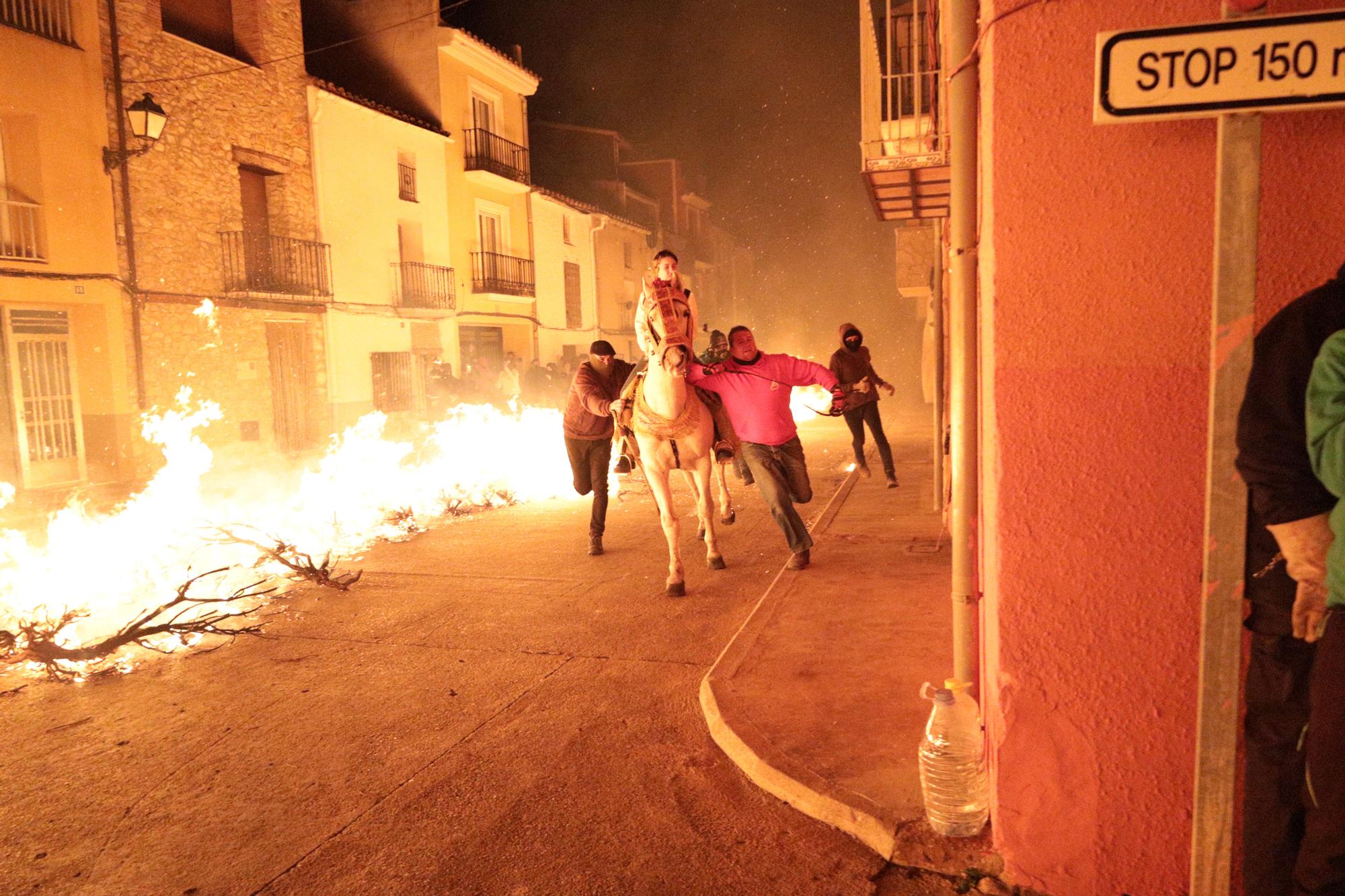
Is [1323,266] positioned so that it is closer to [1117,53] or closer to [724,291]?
[1117,53]

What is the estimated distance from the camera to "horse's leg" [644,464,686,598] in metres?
6.68

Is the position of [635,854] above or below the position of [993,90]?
below

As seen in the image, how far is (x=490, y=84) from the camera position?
84.5 ft

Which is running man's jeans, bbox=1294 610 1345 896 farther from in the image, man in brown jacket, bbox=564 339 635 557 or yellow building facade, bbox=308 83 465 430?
yellow building facade, bbox=308 83 465 430

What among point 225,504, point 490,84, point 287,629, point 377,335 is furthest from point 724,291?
point 287,629

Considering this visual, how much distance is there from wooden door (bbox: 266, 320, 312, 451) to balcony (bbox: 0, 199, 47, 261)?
485cm

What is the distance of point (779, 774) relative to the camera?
3668mm

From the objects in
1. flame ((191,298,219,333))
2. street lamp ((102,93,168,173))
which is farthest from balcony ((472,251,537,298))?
street lamp ((102,93,168,173))

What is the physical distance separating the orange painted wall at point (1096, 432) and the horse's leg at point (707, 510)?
176 inches

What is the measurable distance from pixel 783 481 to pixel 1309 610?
4.90m

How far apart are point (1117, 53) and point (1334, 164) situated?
71 centimetres

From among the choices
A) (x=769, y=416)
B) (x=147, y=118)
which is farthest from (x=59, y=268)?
(x=769, y=416)

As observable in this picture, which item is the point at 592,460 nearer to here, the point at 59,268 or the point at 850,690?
the point at 850,690

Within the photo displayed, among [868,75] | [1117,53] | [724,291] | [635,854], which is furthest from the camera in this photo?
[724,291]
